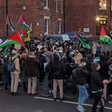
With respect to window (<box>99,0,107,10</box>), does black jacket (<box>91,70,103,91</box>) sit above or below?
below

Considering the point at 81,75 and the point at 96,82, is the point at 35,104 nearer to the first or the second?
the point at 81,75

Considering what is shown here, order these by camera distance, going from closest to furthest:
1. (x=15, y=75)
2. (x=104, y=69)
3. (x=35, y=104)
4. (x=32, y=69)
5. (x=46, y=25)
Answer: (x=35, y=104) → (x=104, y=69) → (x=32, y=69) → (x=15, y=75) → (x=46, y=25)

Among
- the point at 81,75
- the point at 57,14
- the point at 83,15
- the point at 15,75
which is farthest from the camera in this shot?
the point at 83,15

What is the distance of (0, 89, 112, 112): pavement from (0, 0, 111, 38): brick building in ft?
63.8

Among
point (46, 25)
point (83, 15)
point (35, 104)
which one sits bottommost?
point (35, 104)

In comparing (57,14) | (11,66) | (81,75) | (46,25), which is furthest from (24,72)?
(57,14)

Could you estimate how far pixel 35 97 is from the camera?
41.3 feet

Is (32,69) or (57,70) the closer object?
(57,70)

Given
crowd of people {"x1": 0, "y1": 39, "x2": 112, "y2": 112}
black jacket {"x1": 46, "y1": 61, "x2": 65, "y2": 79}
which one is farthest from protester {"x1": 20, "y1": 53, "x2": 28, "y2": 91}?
black jacket {"x1": 46, "y1": 61, "x2": 65, "y2": 79}

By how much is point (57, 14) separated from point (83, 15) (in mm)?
5535

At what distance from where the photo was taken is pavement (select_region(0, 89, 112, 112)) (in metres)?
10.7

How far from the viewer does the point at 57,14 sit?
3772cm

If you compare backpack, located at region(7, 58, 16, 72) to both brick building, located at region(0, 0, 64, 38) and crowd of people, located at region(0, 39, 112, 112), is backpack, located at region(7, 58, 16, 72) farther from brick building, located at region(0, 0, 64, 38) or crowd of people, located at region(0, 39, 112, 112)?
brick building, located at region(0, 0, 64, 38)

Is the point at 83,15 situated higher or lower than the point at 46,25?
higher
